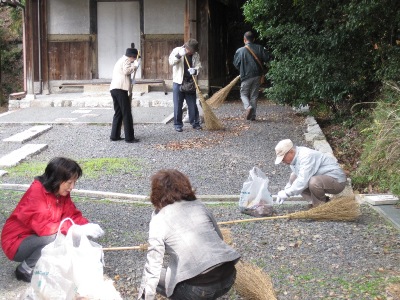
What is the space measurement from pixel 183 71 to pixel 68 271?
337 inches

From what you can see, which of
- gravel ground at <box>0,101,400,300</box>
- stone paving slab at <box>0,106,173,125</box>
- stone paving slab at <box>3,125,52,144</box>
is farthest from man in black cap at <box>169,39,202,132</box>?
stone paving slab at <box>3,125,52,144</box>

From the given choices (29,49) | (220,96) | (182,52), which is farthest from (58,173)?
(29,49)

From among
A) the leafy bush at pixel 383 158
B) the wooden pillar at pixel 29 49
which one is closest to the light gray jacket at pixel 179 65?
the leafy bush at pixel 383 158

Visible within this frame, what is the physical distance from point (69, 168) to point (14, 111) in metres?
11.9

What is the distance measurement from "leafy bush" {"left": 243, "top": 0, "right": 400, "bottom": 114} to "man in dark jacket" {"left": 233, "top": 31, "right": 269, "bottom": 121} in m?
0.34

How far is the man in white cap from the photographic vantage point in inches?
281

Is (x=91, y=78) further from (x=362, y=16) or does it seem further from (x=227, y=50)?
(x=362, y=16)

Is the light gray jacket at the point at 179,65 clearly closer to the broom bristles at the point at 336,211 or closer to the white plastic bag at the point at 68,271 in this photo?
the broom bristles at the point at 336,211

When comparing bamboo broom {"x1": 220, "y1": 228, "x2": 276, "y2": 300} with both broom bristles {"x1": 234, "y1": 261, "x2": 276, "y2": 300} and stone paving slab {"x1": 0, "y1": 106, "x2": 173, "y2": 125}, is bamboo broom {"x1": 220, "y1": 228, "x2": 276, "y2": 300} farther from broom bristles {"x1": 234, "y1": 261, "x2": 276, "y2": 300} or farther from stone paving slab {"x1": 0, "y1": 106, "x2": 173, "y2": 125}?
stone paving slab {"x1": 0, "y1": 106, "x2": 173, "y2": 125}

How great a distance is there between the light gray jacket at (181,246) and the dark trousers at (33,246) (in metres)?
1.17

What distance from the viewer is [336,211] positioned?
272 inches

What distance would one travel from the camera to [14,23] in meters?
23.0

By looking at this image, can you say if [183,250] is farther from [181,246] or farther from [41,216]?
[41,216]

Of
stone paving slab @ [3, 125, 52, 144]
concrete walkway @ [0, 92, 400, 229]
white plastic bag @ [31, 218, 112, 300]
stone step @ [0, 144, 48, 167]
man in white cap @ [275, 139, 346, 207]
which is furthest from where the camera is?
stone paving slab @ [3, 125, 52, 144]
